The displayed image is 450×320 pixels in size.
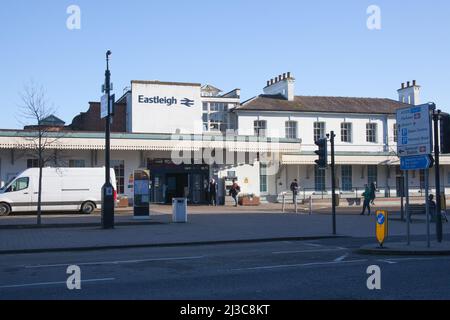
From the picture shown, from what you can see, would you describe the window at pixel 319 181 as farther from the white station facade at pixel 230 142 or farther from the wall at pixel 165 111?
the wall at pixel 165 111

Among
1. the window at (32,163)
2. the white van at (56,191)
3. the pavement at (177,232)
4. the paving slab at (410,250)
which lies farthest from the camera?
the window at (32,163)

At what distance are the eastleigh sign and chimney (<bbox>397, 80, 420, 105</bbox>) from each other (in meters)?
21.0

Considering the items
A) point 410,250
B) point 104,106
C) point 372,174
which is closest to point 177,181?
point 372,174

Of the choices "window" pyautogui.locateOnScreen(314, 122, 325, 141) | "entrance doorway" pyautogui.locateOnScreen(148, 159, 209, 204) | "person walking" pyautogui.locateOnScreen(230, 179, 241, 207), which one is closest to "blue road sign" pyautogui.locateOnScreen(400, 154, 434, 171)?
"person walking" pyautogui.locateOnScreen(230, 179, 241, 207)

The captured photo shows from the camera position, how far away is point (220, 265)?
12852mm

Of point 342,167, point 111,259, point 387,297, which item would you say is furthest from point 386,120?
point 387,297

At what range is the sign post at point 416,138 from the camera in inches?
604

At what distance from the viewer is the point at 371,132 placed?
152ft

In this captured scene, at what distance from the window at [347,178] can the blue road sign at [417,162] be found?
28461mm

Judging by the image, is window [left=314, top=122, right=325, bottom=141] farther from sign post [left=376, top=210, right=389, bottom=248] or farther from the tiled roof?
sign post [left=376, top=210, right=389, bottom=248]

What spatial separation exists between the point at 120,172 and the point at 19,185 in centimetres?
848

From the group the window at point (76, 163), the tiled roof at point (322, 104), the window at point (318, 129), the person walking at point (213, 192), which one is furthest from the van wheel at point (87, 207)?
the window at point (318, 129)

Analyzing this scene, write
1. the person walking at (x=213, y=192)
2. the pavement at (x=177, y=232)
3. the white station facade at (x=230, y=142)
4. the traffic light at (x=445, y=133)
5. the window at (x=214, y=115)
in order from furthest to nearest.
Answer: the window at (x=214, y=115) → the person walking at (x=213, y=192) → the white station facade at (x=230, y=142) → the pavement at (x=177, y=232) → the traffic light at (x=445, y=133)
